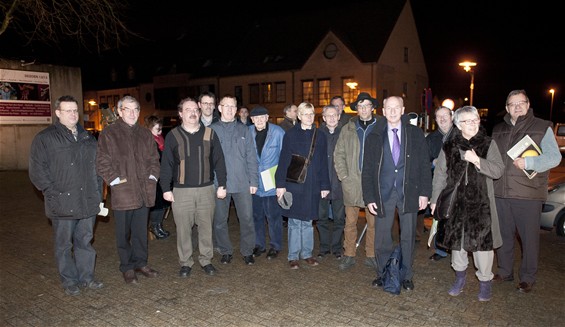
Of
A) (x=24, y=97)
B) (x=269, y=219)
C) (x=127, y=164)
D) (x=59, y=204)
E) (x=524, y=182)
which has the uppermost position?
(x=24, y=97)

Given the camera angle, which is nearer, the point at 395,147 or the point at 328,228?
the point at 395,147

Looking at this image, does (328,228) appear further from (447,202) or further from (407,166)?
(447,202)

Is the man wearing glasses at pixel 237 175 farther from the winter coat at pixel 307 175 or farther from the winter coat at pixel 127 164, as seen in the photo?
the winter coat at pixel 127 164

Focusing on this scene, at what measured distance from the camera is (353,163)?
5.56m

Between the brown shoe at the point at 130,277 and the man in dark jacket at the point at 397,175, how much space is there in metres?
3.01

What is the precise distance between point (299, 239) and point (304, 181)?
83 cm

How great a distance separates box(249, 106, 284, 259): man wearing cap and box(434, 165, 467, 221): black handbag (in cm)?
243

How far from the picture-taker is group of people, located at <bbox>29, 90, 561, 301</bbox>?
454 centimetres

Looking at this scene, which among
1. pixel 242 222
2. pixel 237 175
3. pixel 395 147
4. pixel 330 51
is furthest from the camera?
pixel 330 51

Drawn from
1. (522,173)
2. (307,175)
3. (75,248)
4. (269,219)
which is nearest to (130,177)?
(75,248)

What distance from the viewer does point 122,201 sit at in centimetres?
503

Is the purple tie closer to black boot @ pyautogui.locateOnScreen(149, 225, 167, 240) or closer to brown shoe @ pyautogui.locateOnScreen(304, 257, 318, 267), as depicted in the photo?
brown shoe @ pyautogui.locateOnScreen(304, 257, 318, 267)

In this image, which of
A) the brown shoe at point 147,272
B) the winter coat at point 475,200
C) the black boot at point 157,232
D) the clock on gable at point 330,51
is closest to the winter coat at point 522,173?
the winter coat at point 475,200

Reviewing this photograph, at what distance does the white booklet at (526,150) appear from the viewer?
4672 millimetres
